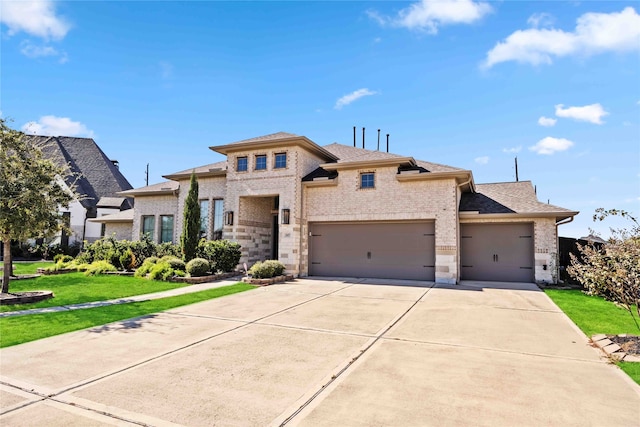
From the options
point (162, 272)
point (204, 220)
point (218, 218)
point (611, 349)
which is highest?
point (218, 218)

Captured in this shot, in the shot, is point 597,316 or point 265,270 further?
point 265,270

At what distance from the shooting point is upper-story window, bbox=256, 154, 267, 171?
17.2 metres

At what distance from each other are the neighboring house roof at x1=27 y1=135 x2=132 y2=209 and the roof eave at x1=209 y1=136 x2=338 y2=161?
21.2 meters

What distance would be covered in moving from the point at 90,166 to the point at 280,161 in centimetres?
2768

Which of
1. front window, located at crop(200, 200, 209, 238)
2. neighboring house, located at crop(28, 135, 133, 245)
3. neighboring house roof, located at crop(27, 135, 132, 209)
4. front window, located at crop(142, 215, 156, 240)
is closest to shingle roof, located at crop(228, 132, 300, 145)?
front window, located at crop(200, 200, 209, 238)

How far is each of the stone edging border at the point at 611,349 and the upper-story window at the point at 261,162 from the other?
46.1 feet

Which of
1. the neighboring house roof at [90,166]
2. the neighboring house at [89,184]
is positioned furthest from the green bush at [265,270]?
the neighboring house roof at [90,166]

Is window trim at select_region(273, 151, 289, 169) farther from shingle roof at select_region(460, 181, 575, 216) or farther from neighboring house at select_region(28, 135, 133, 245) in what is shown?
neighboring house at select_region(28, 135, 133, 245)

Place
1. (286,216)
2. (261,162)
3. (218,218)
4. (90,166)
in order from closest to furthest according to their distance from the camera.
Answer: (286,216), (261,162), (218,218), (90,166)

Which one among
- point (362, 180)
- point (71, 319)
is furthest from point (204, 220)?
point (71, 319)

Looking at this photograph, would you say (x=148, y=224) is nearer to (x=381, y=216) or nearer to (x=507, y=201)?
(x=381, y=216)

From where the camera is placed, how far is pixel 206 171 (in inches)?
763

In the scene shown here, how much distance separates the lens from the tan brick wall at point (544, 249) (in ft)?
47.4

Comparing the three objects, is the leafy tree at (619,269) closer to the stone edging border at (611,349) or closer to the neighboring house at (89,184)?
the stone edging border at (611,349)
